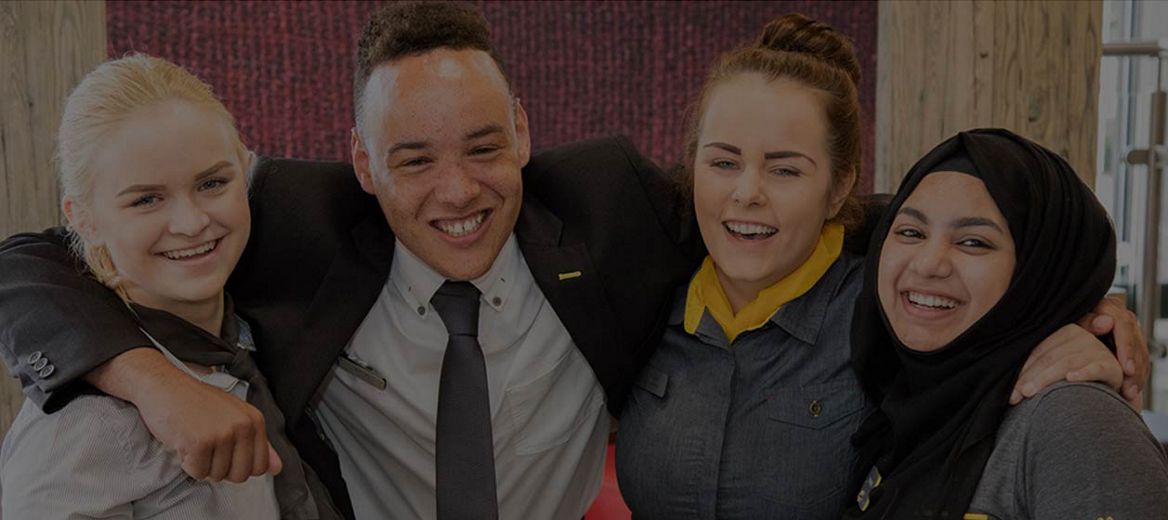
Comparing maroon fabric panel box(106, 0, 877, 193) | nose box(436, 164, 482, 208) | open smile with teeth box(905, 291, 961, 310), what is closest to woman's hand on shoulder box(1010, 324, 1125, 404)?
open smile with teeth box(905, 291, 961, 310)

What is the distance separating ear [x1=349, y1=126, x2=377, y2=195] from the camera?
200 cm

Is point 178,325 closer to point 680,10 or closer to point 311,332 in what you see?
point 311,332

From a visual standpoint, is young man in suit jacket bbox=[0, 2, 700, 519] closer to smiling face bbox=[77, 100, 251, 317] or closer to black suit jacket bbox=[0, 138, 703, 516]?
black suit jacket bbox=[0, 138, 703, 516]

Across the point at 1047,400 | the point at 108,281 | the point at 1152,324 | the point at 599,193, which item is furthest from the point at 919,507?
the point at 1152,324

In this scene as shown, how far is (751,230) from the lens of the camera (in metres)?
1.86

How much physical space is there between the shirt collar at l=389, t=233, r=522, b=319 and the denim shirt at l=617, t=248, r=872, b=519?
0.34m

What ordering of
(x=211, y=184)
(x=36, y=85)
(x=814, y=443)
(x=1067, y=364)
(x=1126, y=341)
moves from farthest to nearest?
1. (x=36, y=85)
2. (x=814, y=443)
3. (x=211, y=184)
4. (x=1126, y=341)
5. (x=1067, y=364)

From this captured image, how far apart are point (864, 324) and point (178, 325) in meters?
1.05

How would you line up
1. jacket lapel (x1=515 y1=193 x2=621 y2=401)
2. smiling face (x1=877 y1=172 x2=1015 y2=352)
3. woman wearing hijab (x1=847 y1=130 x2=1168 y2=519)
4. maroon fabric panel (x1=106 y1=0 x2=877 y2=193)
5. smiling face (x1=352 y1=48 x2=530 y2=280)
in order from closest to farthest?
1. woman wearing hijab (x1=847 y1=130 x2=1168 y2=519)
2. smiling face (x1=877 y1=172 x2=1015 y2=352)
3. smiling face (x1=352 y1=48 x2=530 y2=280)
4. jacket lapel (x1=515 y1=193 x2=621 y2=401)
5. maroon fabric panel (x1=106 y1=0 x2=877 y2=193)

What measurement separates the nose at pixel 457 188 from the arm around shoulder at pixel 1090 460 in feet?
3.19

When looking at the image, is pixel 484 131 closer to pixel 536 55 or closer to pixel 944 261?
pixel 944 261

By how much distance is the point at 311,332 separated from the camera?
1.89 meters

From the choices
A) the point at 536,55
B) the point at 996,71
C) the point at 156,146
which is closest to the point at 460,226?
the point at 156,146

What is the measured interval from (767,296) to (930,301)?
374 millimetres
